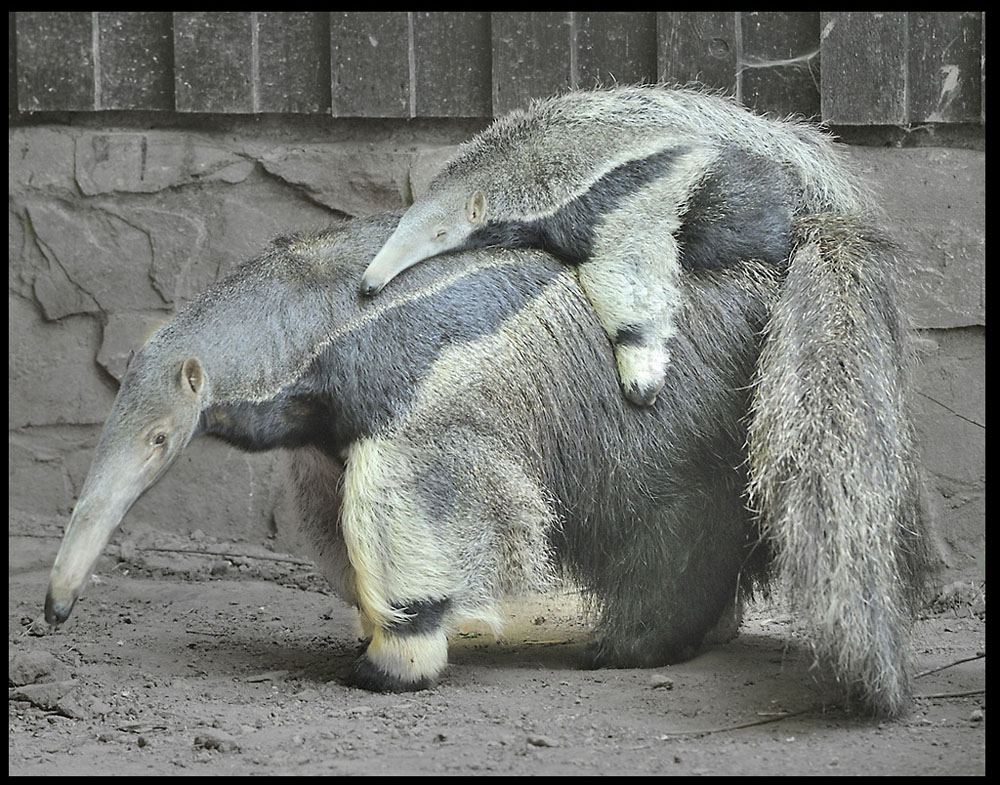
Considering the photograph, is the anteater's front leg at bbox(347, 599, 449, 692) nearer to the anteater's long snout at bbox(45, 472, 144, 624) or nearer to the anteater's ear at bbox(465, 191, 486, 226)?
the anteater's long snout at bbox(45, 472, 144, 624)

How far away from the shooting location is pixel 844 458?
3936 millimetres

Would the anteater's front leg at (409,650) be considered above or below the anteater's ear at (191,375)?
below

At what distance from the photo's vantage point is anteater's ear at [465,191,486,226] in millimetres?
4215

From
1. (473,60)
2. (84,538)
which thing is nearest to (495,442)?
(84,538)

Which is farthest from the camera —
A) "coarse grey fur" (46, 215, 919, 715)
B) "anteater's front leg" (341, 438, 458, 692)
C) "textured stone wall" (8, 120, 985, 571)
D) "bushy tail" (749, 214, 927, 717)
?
"textured stone wall" (8, 120, 985, 571)

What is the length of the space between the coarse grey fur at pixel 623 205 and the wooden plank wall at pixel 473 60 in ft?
4.56

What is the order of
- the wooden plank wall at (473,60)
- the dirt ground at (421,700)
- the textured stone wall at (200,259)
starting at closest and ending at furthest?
the dirt ground at (421,700) < the wooden plank wall at (473,60) < the textured stone wall at (200,259)

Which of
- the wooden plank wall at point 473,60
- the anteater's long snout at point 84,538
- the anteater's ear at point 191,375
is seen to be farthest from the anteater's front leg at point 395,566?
the wooden plank wall at point 473,60

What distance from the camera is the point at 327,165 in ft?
19.5

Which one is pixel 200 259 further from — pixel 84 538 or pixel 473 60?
pixel 84 538

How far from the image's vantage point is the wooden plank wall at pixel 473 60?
568 centimetres

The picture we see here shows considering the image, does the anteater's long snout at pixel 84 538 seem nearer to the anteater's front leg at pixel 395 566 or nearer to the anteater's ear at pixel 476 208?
the anteater's front leg at pixel 395 566

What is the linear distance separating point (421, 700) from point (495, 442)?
88 centimetres

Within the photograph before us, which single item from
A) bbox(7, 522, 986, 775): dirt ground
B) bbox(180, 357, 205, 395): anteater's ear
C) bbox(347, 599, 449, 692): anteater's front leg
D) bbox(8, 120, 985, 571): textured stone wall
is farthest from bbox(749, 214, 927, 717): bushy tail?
bbox(180, 357, 205, 395): anteater's ear
